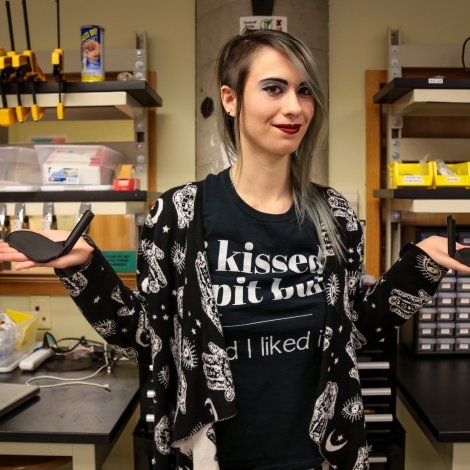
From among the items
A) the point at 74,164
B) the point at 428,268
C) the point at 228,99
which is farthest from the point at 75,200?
the point at 428,268

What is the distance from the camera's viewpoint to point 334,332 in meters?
1.07

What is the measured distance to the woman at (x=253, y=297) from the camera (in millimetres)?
1037

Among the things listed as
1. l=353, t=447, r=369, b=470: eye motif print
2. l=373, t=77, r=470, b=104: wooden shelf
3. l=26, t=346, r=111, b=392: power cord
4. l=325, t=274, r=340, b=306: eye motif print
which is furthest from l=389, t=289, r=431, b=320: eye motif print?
l=26, t=346, r=111, b=392: power cord

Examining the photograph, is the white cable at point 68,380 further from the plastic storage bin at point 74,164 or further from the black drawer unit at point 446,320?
the black drawer unit at point 446,320

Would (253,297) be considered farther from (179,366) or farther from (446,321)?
(446,321)

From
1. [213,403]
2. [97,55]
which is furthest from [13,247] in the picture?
[97,55]

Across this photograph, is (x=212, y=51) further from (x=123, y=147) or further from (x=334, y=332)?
(x=334, y=332)

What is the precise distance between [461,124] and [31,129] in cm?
173

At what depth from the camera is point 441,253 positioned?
1.10 meters

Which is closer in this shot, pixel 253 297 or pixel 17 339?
pixel 253 297

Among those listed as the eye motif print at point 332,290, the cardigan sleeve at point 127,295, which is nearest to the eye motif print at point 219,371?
the cardigan sleeve at point 127,295

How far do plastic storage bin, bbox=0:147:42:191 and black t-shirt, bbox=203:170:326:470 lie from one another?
103 centimetres

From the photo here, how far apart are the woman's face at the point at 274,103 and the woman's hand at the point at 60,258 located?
16.4 inches

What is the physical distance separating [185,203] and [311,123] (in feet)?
1.10
